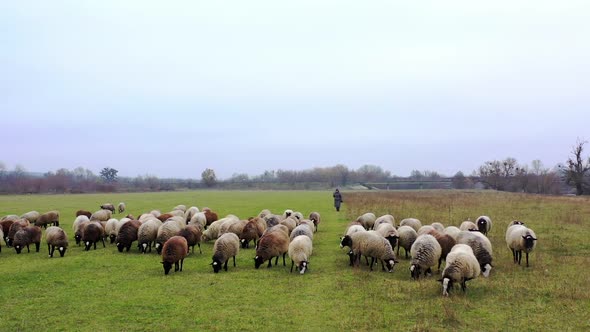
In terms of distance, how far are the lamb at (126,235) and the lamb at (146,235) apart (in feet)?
1.13

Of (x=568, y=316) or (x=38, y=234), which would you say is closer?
(x=568, y=316)

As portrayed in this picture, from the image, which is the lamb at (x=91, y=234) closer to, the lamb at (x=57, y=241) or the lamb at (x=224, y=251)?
the lamb at (x=57, y=241)

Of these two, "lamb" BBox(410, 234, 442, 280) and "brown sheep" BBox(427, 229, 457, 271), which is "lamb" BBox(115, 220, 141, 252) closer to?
"lamb" BBox(410, 234, 442, 280)

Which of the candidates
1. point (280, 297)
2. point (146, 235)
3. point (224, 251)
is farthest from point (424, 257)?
point (146, 235)

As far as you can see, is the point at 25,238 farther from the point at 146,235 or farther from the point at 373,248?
the point at 373,248

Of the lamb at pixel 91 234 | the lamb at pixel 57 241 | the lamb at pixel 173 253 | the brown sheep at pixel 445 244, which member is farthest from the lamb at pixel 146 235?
the brown sheep at pixel 445 244

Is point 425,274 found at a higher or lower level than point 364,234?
lower

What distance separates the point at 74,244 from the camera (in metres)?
21.2

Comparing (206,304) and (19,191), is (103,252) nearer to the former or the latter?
(206,304)

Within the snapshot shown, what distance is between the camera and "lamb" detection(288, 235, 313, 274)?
1428cm

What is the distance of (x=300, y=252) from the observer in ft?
48.0

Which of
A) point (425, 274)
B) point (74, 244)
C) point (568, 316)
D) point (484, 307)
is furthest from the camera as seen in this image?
point (74, 244)

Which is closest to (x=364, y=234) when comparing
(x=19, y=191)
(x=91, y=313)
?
(x=91, y=313)

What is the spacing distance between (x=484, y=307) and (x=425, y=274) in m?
3.26
